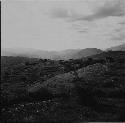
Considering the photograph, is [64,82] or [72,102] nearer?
[72,102]

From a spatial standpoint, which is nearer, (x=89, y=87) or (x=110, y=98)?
(x=110, y=98)

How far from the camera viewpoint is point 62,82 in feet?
95.0

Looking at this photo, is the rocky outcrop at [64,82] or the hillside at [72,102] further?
the rocky outcrop at [64,82]

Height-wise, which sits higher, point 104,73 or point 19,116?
point 104,73

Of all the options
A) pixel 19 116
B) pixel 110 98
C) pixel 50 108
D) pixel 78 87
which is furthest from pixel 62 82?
pixel 19 116

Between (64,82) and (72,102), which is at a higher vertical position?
(64,82)

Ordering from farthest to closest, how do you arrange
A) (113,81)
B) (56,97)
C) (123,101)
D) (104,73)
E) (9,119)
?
1. (104,73)
2. (113,81)
3. (56,97)
4. (123,101)
5. (9,119)

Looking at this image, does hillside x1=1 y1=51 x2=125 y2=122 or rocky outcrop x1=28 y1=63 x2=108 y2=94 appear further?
rocky outcrop x1=28 y1=63 x2=108 y2=94

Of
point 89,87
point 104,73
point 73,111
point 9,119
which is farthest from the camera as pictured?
point 104,73

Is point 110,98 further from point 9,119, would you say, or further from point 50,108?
point 9,119

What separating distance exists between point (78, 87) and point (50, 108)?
644 centimetres

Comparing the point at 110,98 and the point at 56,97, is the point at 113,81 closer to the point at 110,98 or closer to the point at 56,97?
the point at 110,98

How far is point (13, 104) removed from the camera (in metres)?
21.4

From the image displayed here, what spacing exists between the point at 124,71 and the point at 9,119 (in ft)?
65.1
